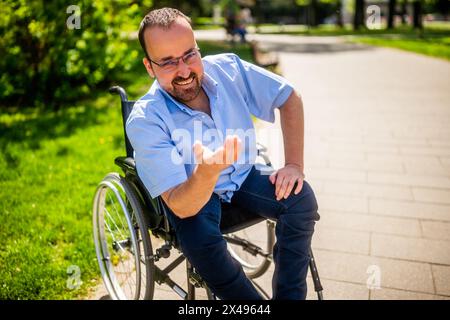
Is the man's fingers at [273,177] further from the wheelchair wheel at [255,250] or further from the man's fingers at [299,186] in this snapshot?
the wheelchair wheel at [255,250]

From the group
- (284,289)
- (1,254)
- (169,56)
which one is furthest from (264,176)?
(1,254)

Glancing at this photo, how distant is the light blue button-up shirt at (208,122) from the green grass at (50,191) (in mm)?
1266

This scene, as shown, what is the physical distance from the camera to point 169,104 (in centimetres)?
198

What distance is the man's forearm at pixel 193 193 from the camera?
1535mm

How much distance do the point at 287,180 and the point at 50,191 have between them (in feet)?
8.75

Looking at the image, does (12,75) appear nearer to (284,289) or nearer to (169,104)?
(169,104)

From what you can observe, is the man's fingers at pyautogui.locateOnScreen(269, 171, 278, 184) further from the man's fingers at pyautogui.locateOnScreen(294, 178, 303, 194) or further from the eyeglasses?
the eyeglasses

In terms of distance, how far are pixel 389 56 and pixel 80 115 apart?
36.4 feet

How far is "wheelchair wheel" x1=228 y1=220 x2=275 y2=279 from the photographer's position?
2.46 m

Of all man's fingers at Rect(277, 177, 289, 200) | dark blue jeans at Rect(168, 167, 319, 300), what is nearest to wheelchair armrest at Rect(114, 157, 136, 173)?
dark blue jeans at Rect(168, 167, 319, 300)

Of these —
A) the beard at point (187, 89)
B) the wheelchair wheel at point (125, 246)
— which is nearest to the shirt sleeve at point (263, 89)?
the beard at point (187, 89)

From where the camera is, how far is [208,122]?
6.59ft

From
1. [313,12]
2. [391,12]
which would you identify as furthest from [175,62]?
[313,12]

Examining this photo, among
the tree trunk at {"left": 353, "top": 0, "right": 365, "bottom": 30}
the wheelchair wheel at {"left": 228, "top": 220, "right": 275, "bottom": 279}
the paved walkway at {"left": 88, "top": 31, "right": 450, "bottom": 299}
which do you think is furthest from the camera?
the tree trunk at {"left": 353, "top": 0, "right": 365, "bottom": 30}
